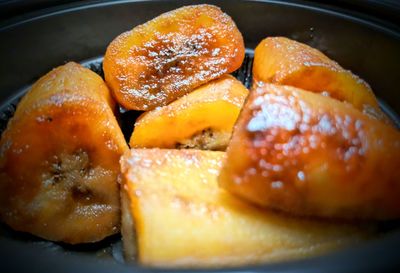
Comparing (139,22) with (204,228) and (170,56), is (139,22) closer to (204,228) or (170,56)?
(170,56)

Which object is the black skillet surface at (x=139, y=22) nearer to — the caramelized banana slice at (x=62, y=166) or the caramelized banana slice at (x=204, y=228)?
the caramelized banana slice at (x=62, y=166)

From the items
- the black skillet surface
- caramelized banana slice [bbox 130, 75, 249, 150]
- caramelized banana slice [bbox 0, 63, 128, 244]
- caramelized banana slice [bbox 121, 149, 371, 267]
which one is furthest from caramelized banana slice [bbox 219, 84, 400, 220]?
the black skillet surface

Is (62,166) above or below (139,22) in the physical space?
below

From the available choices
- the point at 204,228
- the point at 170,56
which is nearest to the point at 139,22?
the point at 170,56

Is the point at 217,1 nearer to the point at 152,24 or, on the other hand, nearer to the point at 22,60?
the point at 152,24

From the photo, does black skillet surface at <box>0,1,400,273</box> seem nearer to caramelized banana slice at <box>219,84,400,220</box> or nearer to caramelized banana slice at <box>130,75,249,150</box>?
caramelized banana slice at <box>130,75,249,150</box>

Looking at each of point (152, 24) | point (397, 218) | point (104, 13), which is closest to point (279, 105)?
point (397, 218)
